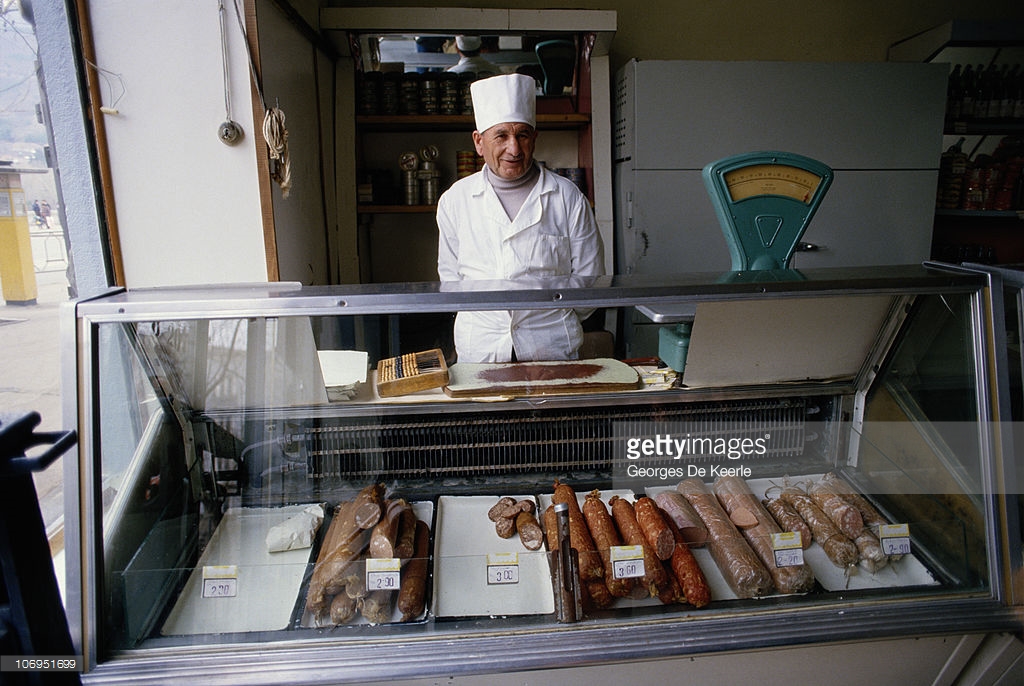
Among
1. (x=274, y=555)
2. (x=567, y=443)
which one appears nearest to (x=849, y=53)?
(x=567, y=443)

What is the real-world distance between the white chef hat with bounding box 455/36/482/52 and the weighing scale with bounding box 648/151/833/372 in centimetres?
231

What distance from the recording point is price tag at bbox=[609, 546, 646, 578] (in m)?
1.26

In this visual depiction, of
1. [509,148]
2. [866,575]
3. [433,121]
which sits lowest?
[866,575]

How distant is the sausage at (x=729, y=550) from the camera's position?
4.21 feet

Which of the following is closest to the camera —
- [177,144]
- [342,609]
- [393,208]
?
[342,609]

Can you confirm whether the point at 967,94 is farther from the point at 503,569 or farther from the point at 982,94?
the point at 503,569

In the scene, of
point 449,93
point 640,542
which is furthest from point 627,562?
point 449,93

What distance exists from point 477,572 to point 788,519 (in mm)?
726

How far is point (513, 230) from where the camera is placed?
236 centimetres

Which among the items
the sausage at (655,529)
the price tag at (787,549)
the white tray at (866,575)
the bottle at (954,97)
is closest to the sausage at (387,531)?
the sausage at (655,529)

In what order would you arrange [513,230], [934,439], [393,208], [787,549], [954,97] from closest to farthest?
[787,549] → [934,439] → [513,230] → [393,208] → [954,97]

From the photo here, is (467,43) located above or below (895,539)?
above

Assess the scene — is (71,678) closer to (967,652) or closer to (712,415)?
(712,415)

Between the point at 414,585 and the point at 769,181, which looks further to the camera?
the point at 769,181
